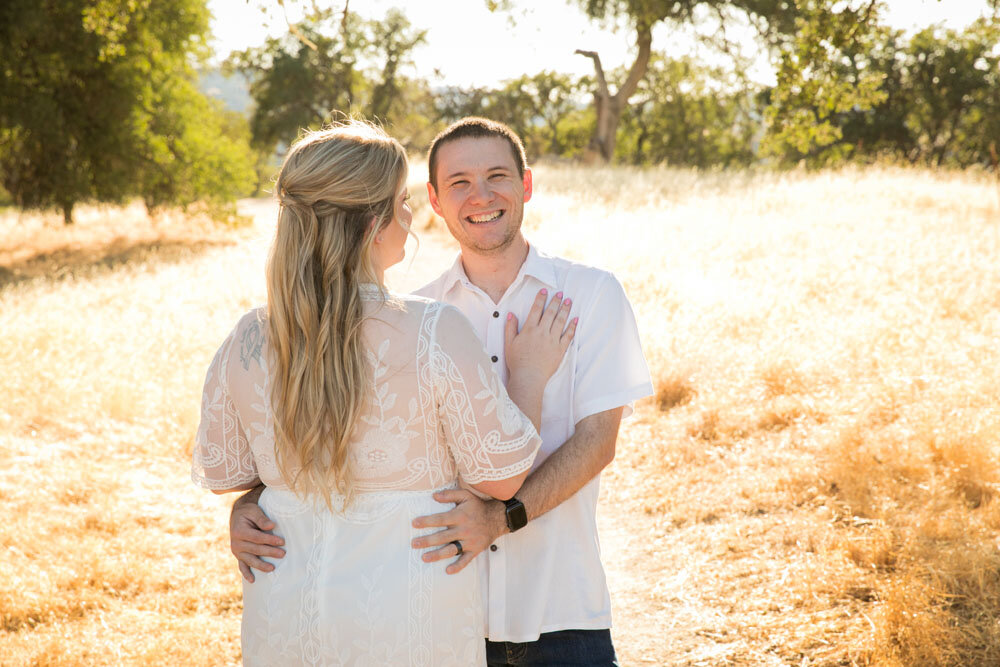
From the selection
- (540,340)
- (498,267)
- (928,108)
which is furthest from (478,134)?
(928,108)

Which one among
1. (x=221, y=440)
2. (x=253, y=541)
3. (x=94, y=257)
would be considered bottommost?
(x=94, y=257)

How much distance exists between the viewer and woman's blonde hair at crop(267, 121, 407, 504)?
1.88 metres

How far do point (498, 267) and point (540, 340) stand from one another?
18.2 inches

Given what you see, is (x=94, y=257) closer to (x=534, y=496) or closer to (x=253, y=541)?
(x=253, y=541)

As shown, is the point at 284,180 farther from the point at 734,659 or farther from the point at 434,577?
the point at 734,659

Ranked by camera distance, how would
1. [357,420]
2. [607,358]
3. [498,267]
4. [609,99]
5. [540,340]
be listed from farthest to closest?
[609,99] < [498,267] < [607,358] < [540,340] < [357,420]

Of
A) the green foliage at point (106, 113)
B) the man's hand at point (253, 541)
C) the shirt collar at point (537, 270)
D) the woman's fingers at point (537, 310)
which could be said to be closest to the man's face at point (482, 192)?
the shirt collar at point (537, 270)

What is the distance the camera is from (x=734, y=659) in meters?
3.91

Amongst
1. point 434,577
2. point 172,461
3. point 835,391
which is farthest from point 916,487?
point 172,461

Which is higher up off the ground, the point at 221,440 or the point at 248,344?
the point at 248,344

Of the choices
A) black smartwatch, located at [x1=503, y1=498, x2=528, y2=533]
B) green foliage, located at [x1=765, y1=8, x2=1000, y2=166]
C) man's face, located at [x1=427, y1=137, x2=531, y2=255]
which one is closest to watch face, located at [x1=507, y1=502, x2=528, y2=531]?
black smartwatch, located at [x1=503, y1=498, x2=528, y2=533]

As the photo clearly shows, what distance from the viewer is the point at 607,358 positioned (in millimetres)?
2559

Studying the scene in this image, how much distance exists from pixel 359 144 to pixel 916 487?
4.52 meters

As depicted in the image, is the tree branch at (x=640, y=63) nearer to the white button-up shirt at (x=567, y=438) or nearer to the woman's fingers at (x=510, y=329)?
the white button-up shirt at (x=567, y=438)
